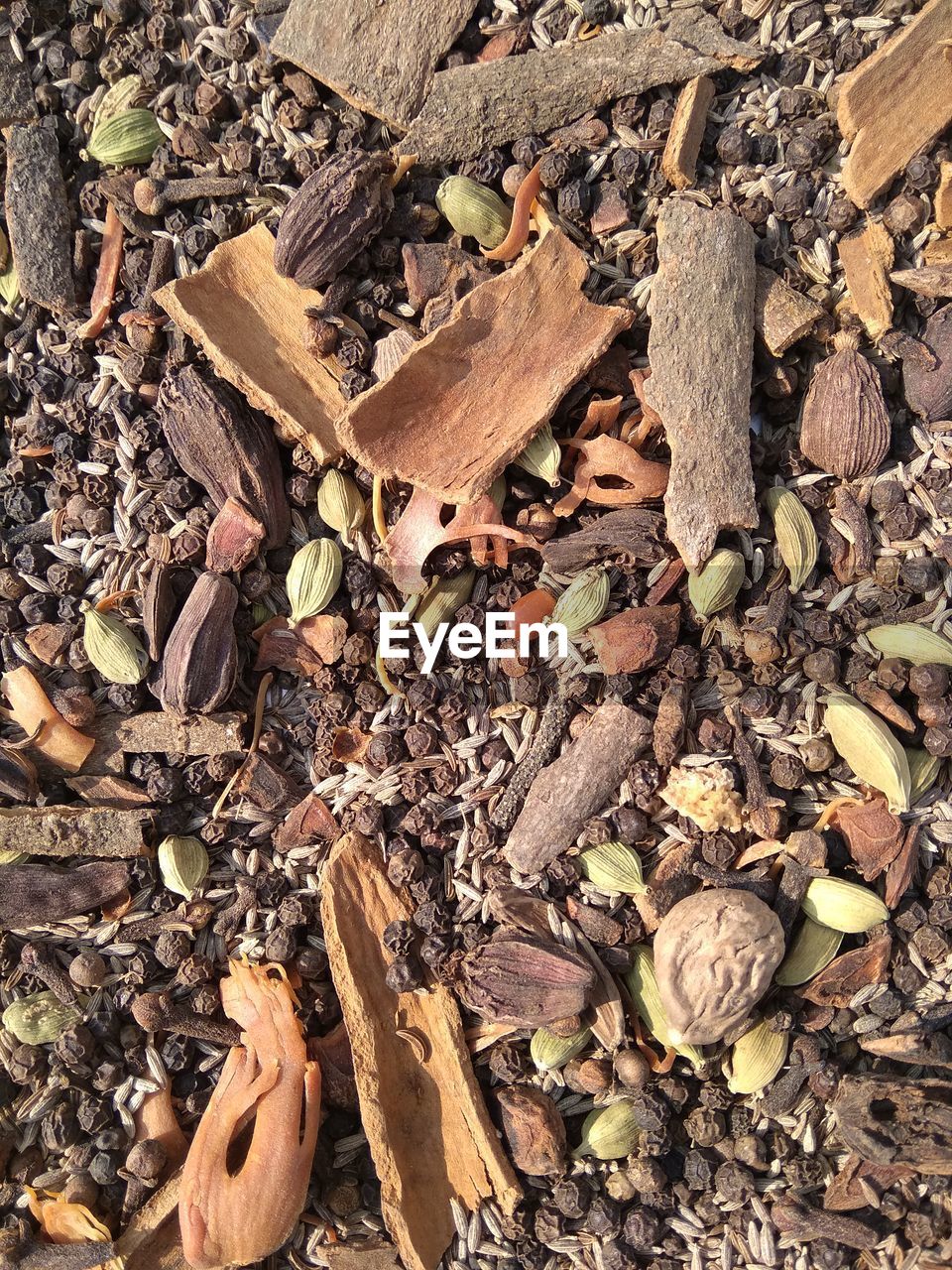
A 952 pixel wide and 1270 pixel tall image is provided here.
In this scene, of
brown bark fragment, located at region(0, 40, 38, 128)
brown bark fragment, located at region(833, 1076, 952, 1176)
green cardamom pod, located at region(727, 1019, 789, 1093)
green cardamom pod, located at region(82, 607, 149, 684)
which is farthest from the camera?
brown bark fragment, located at region(0, 40, 38, 128)

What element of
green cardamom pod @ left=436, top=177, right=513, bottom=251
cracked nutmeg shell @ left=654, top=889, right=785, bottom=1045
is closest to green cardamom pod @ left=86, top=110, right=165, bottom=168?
green cardamom pod @ left=436, top=177, right=513, bottom=251

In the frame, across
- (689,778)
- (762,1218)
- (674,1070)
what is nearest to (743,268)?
(689,778)

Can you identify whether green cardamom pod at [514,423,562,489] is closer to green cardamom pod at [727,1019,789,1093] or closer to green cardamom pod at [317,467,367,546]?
green cardamom pod at [317,467,367,546]

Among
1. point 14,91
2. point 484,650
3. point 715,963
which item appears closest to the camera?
point 715,963

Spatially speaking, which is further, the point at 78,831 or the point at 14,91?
the point at 14,91

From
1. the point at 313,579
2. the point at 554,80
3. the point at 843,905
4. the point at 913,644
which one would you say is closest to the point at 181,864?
the point at 313,579

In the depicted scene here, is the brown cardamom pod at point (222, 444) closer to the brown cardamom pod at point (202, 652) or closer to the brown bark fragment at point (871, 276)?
the brown cardamom pod at point (202, 652)

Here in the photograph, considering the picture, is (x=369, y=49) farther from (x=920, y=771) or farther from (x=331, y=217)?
(x=920, y=771)
